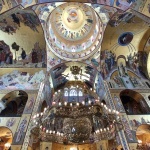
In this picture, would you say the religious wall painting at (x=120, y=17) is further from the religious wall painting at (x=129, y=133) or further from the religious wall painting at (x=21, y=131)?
the religious wall painting at (x=21, y=131)

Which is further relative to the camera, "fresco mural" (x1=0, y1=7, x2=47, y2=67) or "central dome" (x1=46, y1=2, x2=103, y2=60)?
"central dome" (x1=46, y1=2, x2=103, y2=60)

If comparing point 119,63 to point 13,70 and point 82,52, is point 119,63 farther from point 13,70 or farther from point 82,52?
point 13,70

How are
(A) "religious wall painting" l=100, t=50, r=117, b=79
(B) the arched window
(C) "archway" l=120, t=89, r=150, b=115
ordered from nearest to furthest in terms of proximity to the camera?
(C) "archway" l=120, t=89, r=150, b=115, (A) "religious wall painting" l=100, t=50, r=117, b=79, (B) the arched window

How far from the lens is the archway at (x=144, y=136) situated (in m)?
10.7

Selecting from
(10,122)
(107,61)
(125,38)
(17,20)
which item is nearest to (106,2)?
(125,38)

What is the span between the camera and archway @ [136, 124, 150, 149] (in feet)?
35.0

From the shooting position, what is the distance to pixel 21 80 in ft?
43.4

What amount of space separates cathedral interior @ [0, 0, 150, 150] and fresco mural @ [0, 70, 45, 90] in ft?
0.23

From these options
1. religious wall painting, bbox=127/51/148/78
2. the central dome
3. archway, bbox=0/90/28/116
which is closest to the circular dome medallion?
religious wall painting, bbox=127/51/148/78

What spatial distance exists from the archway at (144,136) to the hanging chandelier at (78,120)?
3.09 meters

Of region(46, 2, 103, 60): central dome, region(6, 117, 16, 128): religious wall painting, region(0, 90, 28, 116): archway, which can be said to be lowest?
region(6, 117, 16, 128): religious wall painting

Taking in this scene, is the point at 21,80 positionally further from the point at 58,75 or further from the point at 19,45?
the point at 58,75

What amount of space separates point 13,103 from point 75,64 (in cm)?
597

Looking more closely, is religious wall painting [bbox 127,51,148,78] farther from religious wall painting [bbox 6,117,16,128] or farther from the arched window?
religious wall painting [bbox 6,117,16,128]
